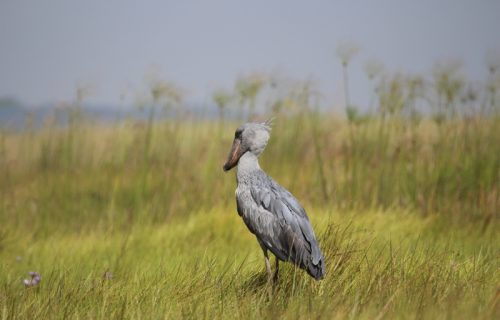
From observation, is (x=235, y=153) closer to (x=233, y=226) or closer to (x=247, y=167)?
(x=247, y=167)

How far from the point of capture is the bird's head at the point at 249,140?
3.45 m

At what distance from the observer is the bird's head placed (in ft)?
11.3

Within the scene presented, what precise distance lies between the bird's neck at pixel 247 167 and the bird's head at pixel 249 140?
0.9 inches

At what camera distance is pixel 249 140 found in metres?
3.46

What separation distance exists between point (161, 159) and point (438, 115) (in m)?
2.92

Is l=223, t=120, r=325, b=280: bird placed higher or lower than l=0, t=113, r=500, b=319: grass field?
higher

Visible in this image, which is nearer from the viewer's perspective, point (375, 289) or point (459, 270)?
point (375, 289)

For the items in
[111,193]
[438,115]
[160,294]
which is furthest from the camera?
[111,193]

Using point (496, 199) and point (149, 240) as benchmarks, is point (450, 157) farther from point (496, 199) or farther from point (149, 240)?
point (149, 240)

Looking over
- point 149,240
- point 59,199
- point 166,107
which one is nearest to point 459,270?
point 149,240

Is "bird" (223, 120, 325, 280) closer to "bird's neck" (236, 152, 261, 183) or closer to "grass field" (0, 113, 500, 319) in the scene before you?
"bird's neck" (236, 152, 261, 183)

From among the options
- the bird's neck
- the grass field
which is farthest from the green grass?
the bird's neck

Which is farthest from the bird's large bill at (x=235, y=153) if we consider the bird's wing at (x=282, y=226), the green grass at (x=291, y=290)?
the green grass at (x=291, y=290)

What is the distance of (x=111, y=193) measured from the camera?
680 cm
